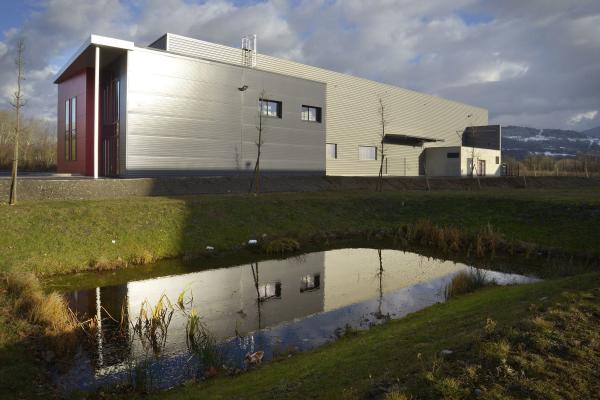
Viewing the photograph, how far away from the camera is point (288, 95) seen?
31.0 meters

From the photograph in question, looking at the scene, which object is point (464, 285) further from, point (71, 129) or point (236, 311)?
point (71, 129)

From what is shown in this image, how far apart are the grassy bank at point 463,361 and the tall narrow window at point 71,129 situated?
26.6 meters

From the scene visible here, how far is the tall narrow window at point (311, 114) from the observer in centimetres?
3264

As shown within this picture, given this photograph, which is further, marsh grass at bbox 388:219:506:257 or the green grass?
marsh grass at bbox 388:219:506:257

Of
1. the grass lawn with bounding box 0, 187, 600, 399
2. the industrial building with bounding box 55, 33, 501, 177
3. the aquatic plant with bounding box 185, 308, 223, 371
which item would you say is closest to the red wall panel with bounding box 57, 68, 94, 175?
the industrial building with bounding box 55, 33, 501, 177

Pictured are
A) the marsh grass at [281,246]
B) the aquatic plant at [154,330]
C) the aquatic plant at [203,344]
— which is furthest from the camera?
the marsh grass at [281,246]

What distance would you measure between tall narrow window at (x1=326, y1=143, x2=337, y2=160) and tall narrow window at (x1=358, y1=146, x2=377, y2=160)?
3.51 metres

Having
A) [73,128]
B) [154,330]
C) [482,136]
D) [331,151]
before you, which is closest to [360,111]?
[331,151]

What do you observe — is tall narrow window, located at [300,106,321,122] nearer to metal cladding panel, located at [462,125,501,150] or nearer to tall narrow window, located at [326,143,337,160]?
tall narrow window, located at [326,143,337,160]

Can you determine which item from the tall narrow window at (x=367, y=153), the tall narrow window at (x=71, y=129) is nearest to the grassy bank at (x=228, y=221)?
the tall narrow window at (x=71, y=129)

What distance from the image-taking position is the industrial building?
23.3m

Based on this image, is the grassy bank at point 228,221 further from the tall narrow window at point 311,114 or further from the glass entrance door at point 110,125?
the tall narrow window at point 311,114

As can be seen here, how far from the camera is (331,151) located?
37.8 metres

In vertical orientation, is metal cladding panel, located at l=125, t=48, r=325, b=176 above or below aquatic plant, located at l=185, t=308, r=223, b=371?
above
